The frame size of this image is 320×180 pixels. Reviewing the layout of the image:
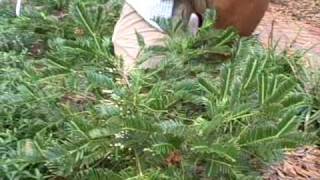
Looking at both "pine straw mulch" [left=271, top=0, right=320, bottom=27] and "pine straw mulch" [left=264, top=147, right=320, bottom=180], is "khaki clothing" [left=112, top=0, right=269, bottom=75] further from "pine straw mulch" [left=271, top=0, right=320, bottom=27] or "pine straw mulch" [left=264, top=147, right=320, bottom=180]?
"pine straw mulch" [left=271, top=0, right=320, bottom=27]

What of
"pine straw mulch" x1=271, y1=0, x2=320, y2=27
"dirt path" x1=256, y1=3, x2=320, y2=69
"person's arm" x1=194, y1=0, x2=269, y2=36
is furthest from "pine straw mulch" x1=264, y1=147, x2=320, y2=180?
"pine straw mulch" x1=271, y1=0, x2=320, y2=27

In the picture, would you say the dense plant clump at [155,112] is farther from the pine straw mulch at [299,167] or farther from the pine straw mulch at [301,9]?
the pine straw mulch at [301,9]

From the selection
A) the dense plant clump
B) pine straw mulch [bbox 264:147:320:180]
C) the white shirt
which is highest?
the white shirt

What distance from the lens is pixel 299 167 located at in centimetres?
232

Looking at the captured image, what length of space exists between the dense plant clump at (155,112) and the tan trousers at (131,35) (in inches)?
6.3

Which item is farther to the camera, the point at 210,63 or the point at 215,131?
the point at 210,63

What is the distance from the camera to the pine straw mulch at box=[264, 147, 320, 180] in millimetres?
2223

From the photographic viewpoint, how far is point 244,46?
2.44 metres

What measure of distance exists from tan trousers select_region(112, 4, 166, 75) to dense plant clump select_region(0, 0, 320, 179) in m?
0.16

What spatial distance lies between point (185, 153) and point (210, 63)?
66 cm

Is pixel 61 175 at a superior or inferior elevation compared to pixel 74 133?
inferior

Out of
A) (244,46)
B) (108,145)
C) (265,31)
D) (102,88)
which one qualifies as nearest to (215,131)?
(108,145)

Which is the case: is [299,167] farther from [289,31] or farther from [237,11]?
[289,31]

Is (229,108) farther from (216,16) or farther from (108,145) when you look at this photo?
(216,16)
